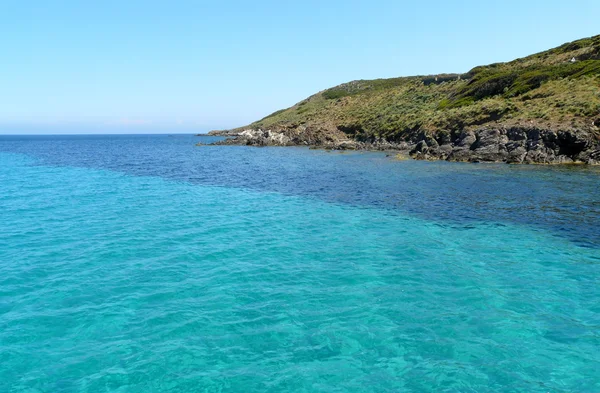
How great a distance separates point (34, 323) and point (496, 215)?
21.9 meters

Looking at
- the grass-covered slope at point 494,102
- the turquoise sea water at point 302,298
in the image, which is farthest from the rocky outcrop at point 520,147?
the turquoise sea water at point 302,298

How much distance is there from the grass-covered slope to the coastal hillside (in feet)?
0.46

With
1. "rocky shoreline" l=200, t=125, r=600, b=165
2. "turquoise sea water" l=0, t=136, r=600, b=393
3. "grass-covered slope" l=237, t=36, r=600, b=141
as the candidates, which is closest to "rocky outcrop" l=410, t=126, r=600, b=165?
"rocky shoreline" l=200, t=125, r=600, b=165

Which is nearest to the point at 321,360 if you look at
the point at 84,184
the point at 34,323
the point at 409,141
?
the point at 34,323

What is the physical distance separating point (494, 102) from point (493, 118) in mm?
6570

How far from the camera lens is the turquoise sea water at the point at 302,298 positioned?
792cm

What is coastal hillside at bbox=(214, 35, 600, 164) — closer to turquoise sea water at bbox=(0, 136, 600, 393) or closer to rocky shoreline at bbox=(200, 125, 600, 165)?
rocky shoreline at bbox=(200, 125, 600, 165)

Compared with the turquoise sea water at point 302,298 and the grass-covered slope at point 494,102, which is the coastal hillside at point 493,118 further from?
the turquoise sea water at point 302,298

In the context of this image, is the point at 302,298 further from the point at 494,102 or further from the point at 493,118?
the point at 494,102

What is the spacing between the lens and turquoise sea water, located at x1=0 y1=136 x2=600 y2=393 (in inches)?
312

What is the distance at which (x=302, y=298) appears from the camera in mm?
11242

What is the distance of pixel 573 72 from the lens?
60438mm

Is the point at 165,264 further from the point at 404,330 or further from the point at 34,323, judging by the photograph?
the point at 404,330

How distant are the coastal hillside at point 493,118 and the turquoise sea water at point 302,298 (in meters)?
24.8
